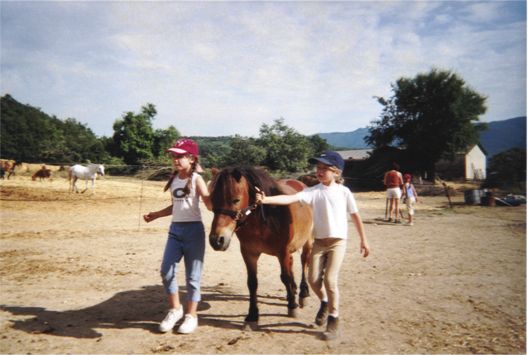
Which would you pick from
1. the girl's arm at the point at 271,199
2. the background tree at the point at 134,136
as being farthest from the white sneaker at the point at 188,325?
the background tree at the point at 134,136

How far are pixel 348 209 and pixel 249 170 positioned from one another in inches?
44.7

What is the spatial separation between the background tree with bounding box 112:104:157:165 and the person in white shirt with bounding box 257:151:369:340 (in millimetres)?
44714

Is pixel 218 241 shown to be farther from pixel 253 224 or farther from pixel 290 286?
pixel 290 286

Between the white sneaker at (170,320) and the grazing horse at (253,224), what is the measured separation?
2.46ft

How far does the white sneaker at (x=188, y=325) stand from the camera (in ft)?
10.9

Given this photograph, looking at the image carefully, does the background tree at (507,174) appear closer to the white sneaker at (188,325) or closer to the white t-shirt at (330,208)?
the white t-shirt at (330,208)

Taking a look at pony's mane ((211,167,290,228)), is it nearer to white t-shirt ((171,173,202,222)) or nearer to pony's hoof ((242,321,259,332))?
white t-shirt ((171,173,202,222))

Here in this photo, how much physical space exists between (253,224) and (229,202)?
62cm

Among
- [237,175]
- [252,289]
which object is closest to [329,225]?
[237,175]

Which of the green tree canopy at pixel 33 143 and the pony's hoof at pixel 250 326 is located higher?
the green tree canopy at pixel 33 143

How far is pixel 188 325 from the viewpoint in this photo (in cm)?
335

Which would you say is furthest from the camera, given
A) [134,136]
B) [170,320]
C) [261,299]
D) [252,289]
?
[134,136]

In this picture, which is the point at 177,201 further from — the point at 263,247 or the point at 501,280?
the point at 501,280

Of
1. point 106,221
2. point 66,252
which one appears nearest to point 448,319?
point 66,252
